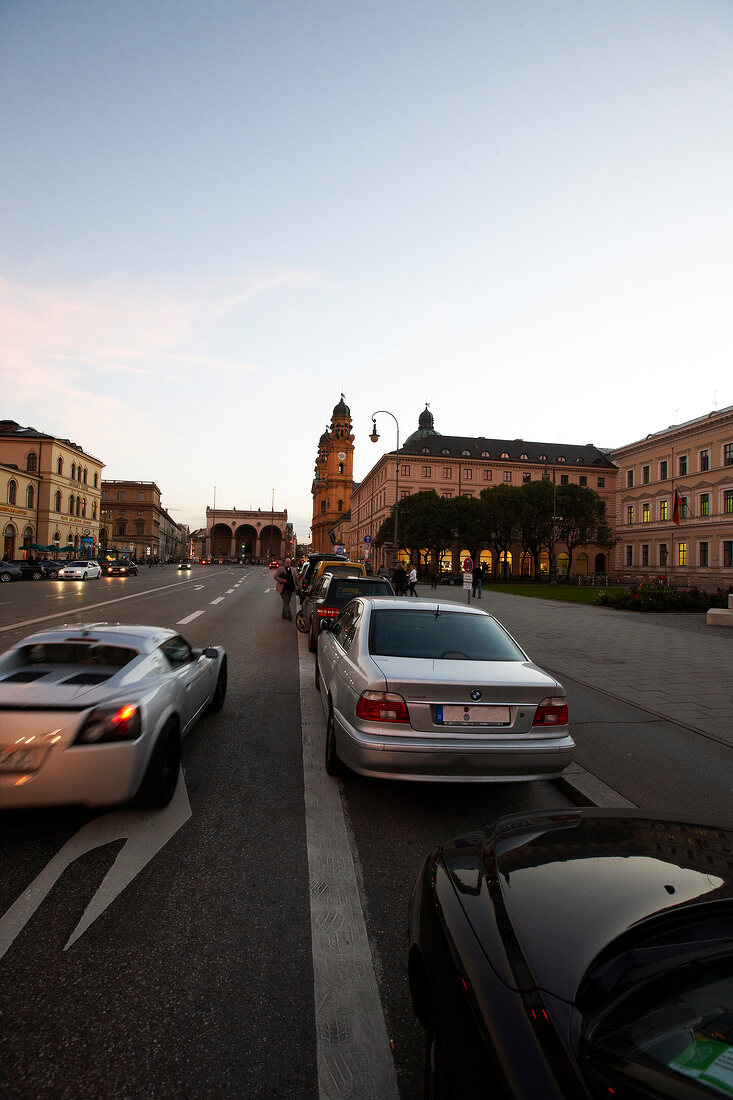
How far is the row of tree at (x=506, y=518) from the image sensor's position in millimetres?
57500

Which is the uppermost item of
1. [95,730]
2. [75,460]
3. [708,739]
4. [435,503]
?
[75,460]

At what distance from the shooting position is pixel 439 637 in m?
4.71

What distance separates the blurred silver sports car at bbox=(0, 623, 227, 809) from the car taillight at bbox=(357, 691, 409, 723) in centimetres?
141

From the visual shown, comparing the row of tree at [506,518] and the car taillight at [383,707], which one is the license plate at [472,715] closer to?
the car taillight at [383,707]

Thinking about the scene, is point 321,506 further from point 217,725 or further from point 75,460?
point 217,725

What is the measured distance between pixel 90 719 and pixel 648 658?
10509mm

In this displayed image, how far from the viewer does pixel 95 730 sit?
3365 mm

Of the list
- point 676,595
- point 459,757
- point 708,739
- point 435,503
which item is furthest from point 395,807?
point 435,503

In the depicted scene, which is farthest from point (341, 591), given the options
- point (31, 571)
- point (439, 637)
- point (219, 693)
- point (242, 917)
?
point (31, 571)

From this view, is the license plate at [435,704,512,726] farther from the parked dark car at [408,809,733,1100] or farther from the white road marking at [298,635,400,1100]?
the parked dark car at [408,809,733,1100]

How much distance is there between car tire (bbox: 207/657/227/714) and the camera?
244 inches

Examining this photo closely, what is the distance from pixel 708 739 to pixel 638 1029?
5647 millimetres

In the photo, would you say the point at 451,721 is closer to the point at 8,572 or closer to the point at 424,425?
the point at 8,572

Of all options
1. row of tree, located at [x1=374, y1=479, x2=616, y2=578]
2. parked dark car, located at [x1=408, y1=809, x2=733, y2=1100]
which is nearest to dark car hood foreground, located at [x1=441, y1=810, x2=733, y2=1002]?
parked dark car, located at [x1=408, y1=809, x2=733, y2=1100]
